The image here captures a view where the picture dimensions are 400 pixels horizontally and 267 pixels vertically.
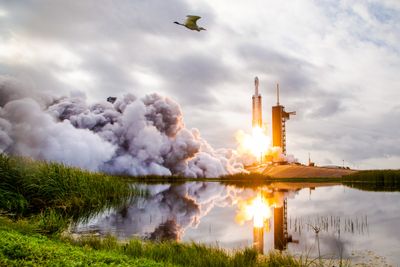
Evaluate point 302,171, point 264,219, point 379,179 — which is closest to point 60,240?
point 264,219

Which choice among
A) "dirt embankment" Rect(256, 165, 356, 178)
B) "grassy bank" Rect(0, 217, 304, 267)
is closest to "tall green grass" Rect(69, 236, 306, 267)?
"grassy bank" Rect(0, 217, 304, 267)

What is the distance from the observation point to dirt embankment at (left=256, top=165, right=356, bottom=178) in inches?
4358

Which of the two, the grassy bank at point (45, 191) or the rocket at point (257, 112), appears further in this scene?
the rocket at point (257, 112)

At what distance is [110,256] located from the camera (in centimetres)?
1264

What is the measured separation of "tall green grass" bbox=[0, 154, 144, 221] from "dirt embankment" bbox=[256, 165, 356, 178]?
8156cm

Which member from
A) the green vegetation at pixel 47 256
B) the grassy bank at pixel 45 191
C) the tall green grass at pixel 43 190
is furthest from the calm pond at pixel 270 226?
the green vegetation at pixel 47 256

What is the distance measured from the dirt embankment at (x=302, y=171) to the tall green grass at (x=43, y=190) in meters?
81.6

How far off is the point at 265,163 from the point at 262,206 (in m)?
87.3

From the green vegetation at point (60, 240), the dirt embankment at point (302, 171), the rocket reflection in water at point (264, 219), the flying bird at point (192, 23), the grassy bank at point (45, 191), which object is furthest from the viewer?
the dirt embankment at point (302, 171)

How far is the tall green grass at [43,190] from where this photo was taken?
2498 centimetres

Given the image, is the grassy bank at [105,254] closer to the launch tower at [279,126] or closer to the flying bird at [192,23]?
the flying bird at [192,23]

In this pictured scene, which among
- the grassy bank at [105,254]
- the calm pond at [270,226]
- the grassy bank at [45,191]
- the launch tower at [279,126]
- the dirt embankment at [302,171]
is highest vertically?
the launch tower at [279,126]

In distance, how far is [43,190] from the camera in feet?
89.9

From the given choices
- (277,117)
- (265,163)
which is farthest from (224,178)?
(277,117)
